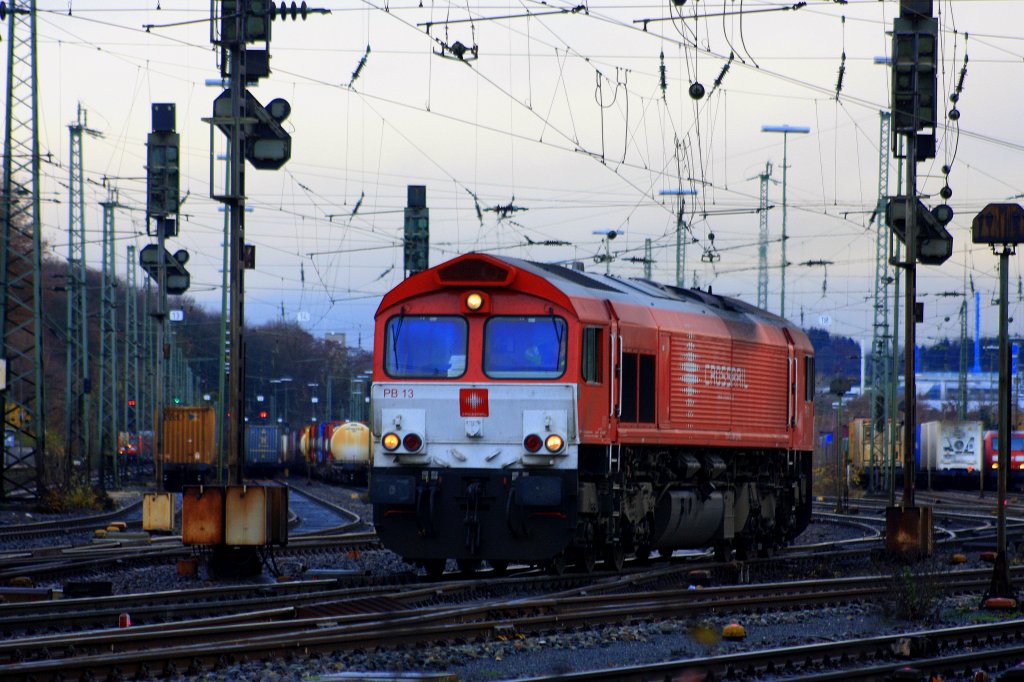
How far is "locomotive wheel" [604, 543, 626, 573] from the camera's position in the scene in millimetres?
19739

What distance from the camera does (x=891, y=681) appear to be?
10.8m

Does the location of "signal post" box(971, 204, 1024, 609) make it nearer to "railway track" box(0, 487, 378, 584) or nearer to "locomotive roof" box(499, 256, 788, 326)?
"locomotive roof" box(499, 256, 788, 326)

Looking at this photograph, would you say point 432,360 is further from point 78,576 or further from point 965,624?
point 965,624

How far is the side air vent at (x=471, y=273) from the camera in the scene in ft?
60.3

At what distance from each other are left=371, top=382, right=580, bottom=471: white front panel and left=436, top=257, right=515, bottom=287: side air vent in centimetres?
125

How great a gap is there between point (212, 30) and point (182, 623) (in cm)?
908

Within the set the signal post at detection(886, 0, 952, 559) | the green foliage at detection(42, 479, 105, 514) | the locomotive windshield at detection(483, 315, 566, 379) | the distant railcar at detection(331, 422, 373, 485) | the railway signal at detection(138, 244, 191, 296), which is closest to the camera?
the locomotive windshield at detection(483, 315, 566, 379)

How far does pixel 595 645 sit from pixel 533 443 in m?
4.79

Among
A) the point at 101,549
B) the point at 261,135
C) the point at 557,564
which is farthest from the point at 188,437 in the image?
the point at 557,564

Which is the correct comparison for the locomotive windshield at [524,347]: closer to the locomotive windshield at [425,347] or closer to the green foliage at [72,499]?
the locomotive windshield at [425,347]

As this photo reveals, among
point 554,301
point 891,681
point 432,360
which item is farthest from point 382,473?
point 891,681

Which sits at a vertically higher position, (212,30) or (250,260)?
(212,30)

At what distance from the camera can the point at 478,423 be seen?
711 inches

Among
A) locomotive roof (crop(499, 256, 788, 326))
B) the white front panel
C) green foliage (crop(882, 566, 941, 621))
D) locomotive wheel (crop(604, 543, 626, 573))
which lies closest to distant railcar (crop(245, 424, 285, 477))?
locomotive roof (crop(499, 256, 788, 326))
